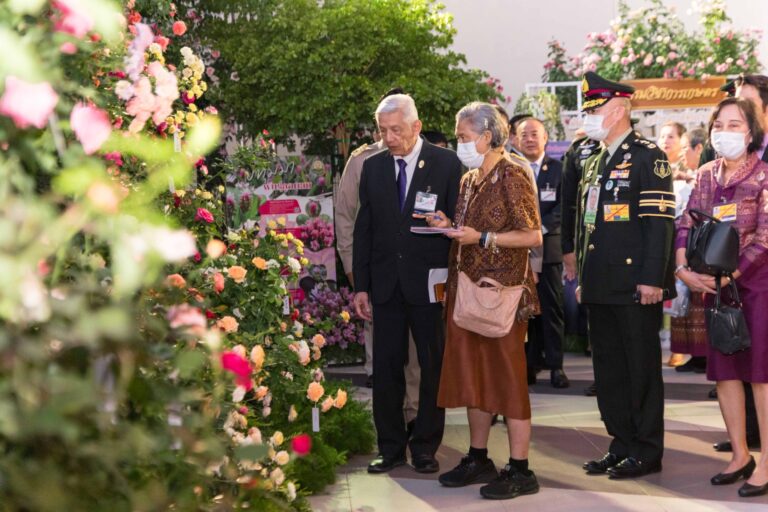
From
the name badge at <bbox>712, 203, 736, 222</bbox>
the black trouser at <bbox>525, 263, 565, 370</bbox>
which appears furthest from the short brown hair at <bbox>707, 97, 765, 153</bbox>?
the black trouser at <bbox>525, 263, 565, 370</bbox>

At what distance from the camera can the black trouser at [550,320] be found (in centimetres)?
662

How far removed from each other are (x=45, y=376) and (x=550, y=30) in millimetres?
11800

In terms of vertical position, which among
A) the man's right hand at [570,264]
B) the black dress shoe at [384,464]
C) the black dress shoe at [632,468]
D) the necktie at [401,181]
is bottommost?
the black dress shoe at [384,464]

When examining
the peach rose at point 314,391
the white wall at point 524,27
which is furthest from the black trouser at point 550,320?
the white wall at point 524,27

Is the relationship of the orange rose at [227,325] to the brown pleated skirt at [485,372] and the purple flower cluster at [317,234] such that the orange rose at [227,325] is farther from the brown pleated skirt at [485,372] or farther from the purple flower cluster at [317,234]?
the purple flower cluster at [317,234]

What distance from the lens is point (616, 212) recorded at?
4309 millimetres

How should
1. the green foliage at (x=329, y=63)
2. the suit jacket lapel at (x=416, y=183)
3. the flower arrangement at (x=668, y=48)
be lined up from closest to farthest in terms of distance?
the suit jacket lapel at (x=416, y=183), the green foliage at (x=329, y=63), the flower arrangement at (x=668, y=48)

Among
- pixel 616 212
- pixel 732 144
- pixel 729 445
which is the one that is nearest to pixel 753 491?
pixel 729 445

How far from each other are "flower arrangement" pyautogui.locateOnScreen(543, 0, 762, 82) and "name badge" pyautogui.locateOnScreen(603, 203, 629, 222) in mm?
5734

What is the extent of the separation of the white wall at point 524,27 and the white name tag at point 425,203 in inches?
316

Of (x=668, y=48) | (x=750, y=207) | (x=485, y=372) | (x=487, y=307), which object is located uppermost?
(x=668, y=48)

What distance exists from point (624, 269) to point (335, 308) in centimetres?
371

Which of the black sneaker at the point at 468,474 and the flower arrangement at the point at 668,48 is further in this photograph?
the flower arrangement at the point at 668,48

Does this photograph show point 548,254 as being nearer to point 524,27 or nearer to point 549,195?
point 549,195
